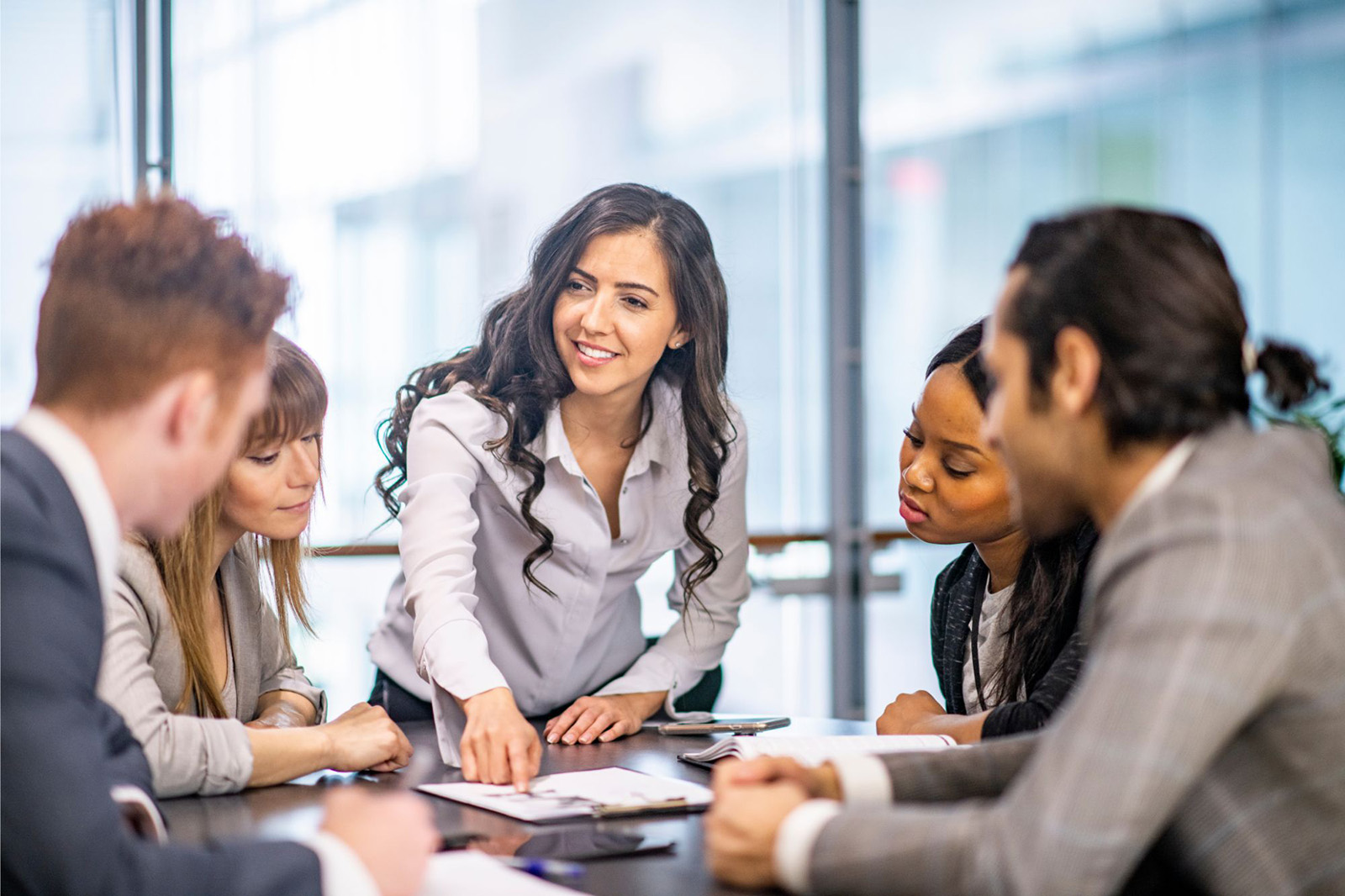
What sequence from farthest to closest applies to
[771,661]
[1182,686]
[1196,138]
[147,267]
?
A: [1196,138]
[771,661]
[147,267]
[1182,686]

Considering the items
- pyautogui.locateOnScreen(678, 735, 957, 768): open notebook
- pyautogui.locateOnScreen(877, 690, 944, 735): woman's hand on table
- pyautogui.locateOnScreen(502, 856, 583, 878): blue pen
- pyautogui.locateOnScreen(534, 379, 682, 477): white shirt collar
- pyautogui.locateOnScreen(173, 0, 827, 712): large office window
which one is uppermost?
pyautogui.locateOnScreen(173, 0, 827, 712): large office window

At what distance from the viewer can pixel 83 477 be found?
908 mm

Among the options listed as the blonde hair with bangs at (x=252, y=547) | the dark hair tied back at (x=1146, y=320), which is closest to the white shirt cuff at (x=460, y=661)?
the blonde hair with bangs at (x=252, y=547)

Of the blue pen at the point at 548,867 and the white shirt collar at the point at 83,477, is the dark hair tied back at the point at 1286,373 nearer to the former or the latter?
the blue pen at the point at 548,867

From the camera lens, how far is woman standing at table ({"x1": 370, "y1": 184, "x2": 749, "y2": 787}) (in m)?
1.97

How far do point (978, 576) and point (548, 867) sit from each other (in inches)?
38.9

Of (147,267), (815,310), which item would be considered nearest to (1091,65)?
(815,310)

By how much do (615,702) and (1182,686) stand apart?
1.14 m

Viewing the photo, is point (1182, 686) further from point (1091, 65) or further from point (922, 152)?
point (1091, 65)

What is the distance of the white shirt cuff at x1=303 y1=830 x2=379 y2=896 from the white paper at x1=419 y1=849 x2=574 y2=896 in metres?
0.08

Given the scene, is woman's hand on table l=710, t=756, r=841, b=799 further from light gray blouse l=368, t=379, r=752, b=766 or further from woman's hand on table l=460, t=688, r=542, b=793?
light gray blouse l=368, t=379, r=752, b=766

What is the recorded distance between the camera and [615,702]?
1.87m

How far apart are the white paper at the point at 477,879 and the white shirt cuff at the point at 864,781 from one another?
27 cm

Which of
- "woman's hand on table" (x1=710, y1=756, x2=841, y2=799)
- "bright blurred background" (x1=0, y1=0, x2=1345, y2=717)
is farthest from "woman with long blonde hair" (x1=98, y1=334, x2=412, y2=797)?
"bright blurred background" (x1=0, y1=0, x2=1345, y2=717)
